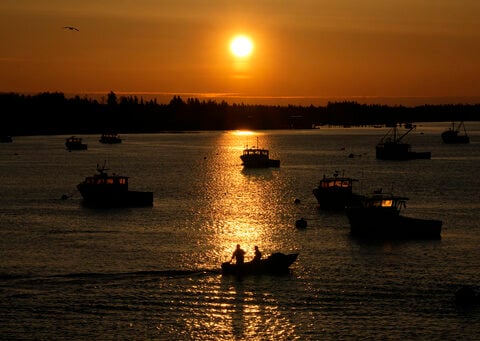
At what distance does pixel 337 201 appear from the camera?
119625 millimetres

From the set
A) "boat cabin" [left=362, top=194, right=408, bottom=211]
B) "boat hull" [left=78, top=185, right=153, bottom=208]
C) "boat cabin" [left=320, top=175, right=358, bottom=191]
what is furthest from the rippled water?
"boat cabin" [left=362, top=194, right=408, bottom=211]

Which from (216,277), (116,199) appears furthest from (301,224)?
(116,199)

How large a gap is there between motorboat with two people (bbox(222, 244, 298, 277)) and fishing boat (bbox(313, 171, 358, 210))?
149 feet

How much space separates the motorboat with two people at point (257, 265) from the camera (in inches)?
2854

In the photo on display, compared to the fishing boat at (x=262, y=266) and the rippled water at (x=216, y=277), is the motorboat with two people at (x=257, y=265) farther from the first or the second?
the rippled water at (x=216, y=277)

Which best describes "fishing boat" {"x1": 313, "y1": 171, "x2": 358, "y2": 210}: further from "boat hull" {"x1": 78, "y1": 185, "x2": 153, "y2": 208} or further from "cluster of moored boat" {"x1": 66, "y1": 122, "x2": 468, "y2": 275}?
"boat hull" {"x1": 78, "y1": 185, "x2": 153, "y2": 208}

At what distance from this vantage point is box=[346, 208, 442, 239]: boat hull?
92562 mm

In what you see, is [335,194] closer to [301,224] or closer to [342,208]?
[342,208]

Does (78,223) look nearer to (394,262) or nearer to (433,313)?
(394,262)

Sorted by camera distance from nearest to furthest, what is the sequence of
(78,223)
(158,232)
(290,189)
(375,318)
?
(375,318) < (158,232) < (78,223) < (290,189)

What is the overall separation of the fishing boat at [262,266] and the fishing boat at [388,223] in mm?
21553

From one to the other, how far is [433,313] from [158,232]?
44.4m

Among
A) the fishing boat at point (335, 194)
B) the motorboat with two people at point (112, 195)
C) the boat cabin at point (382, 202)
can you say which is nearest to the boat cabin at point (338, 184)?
the fishing boat at point (335, 194)

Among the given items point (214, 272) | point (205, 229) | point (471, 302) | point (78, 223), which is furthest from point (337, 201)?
point (471, 302)
